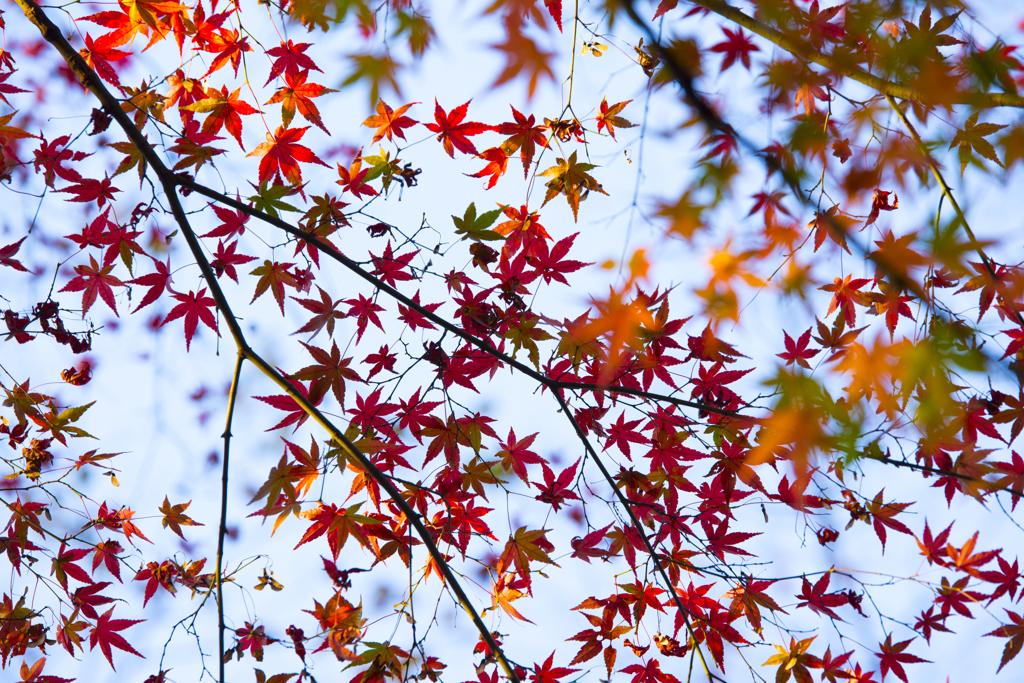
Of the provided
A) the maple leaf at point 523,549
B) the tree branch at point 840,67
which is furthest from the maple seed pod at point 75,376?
the tree branch at point 840,67

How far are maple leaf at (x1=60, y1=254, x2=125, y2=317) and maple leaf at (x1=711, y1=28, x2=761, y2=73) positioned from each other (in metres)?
2.64

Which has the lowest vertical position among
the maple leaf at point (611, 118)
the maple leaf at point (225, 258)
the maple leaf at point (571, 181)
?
the maple leaf at point (225, 258)

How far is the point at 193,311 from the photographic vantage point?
6.10ft

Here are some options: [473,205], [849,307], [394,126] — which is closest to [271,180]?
[394,126]

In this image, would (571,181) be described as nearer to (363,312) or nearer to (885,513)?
(363,312)

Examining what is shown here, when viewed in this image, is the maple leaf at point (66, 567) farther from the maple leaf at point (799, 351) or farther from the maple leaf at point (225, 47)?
the maple leaf at point (799, 351)

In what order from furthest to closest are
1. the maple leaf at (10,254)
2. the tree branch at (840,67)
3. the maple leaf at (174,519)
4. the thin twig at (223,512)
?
the maple leaf at (174,519) < the maple leaf at (10,254) < the thin twig at (223,512) < the tree branch at (840,67)

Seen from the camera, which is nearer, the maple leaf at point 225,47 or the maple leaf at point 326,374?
the maple leaf at point 326,374

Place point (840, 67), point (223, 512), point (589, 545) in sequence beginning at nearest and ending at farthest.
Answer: point (840, 67)
point (223, 512)
point (589, 545)

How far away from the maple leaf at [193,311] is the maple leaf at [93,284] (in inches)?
12.4

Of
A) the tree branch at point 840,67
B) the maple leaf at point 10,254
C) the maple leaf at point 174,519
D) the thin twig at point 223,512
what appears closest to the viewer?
the tree branch at point 840,67

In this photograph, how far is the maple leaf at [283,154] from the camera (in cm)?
178

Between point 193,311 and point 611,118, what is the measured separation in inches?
69.5

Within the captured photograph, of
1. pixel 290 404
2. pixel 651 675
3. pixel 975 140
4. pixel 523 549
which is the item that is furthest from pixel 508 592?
pixel 975 140
